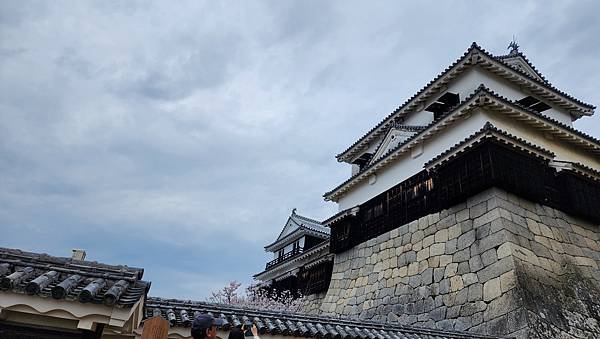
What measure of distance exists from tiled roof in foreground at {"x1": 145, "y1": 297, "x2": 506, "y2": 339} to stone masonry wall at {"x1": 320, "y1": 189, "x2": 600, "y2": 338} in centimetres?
229

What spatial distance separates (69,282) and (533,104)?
14889 mm

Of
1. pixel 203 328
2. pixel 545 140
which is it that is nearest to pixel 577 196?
pixel 545 140

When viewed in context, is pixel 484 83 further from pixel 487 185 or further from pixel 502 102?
pixel 487 185

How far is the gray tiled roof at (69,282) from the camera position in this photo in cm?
346

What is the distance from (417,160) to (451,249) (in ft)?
10.8

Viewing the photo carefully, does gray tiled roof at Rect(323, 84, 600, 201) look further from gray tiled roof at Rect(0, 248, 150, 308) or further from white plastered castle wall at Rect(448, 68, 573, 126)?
gray tiled roof at Rect(0, 248, 150, 308)

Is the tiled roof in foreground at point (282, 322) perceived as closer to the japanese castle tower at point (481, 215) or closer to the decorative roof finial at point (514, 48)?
the japanese castle tower at point (481, 215)

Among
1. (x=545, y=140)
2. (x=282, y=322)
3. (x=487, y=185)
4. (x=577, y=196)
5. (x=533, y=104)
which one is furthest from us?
(x=533, y=104)

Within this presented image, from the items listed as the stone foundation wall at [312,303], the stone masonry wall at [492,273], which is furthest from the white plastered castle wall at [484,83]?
the stone foundation wall at [312,303]

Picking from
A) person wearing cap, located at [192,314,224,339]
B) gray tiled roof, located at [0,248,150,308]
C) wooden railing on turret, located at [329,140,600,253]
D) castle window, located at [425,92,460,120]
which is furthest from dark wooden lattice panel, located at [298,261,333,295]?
person wearing cap, located at [192,314,224,339]

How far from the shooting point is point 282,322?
6.78 metres

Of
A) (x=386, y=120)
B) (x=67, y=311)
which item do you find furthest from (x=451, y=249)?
A: (x=67, y=311)

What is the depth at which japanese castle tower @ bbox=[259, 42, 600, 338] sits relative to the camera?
31.4ft

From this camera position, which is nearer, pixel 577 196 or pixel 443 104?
pixel 577 196
